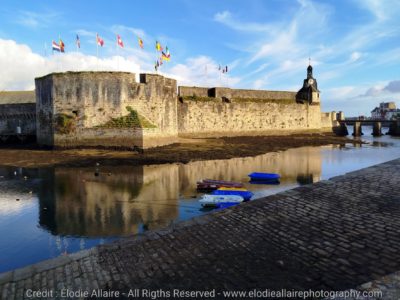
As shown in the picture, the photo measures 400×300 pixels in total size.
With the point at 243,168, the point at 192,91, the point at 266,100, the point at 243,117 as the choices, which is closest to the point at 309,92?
the point at 266,100

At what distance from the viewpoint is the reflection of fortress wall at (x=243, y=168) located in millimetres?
13125

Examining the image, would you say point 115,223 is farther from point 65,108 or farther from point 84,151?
point 65,108

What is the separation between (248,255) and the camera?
4484 mm

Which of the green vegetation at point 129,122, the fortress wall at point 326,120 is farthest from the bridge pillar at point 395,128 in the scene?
the green vegetation at point 129,122

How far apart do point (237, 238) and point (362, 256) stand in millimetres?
1800

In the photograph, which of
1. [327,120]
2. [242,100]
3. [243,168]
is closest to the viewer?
[243,168]

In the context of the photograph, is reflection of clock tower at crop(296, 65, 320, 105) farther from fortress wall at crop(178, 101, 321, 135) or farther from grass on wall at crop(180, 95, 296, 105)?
grass on wall at crop(180, 95, 296, 105)

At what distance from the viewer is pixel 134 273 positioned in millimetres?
4172

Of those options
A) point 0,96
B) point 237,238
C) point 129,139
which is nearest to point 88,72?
point 129,139

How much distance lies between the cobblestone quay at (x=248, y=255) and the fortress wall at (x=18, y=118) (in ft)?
82.0

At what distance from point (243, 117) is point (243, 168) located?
17.5 meters

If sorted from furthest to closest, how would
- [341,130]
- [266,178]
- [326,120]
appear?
[341,130] < [326,120] < [266,178]

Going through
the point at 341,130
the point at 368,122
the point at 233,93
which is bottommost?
the point at 341,130

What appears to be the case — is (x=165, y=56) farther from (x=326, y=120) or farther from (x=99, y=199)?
(x=326, y=120)
